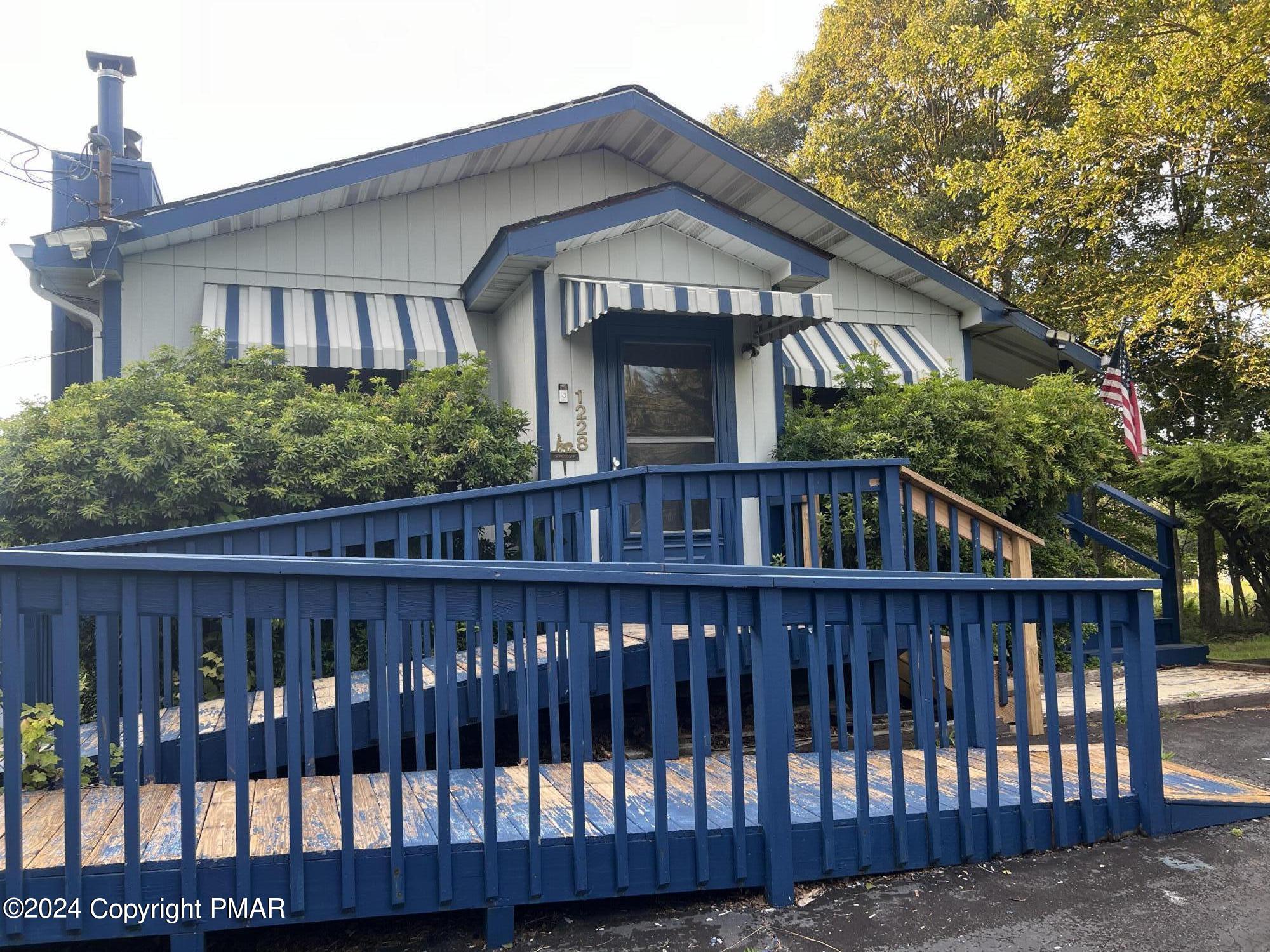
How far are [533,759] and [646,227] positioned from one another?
5.72 m

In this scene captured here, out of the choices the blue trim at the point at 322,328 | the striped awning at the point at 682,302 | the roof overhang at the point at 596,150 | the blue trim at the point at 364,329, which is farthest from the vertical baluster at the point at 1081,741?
the blue trim at the point at 322,328

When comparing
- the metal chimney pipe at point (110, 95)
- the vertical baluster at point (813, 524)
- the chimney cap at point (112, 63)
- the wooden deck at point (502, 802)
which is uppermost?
the chimney cap at point (112, 63)

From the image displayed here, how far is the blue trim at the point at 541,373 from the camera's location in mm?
7203

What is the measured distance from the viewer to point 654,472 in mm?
5000

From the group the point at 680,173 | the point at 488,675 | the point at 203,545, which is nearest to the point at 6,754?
the point at 488,675

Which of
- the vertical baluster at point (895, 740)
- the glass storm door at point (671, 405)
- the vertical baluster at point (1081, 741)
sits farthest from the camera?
the glass storm door at point (671, 405)

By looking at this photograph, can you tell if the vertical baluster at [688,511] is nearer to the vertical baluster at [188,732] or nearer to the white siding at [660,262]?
the vertical baluster at [188,732]

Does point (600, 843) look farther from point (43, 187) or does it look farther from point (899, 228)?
point (899, 228)

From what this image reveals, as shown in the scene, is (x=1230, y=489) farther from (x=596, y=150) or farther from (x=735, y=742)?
(x=735, y=742)

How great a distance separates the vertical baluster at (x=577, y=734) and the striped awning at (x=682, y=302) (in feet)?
13.9

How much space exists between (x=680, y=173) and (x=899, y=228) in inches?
420

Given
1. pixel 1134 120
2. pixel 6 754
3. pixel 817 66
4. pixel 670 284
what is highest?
pixel 817 66

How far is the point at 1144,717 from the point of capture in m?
3.41

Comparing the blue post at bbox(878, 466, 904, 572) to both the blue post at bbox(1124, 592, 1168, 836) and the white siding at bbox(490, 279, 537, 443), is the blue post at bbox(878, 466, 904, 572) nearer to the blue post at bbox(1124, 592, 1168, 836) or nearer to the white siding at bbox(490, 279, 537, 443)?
the blue post at bbox(1124, 592, 1168, 836)
